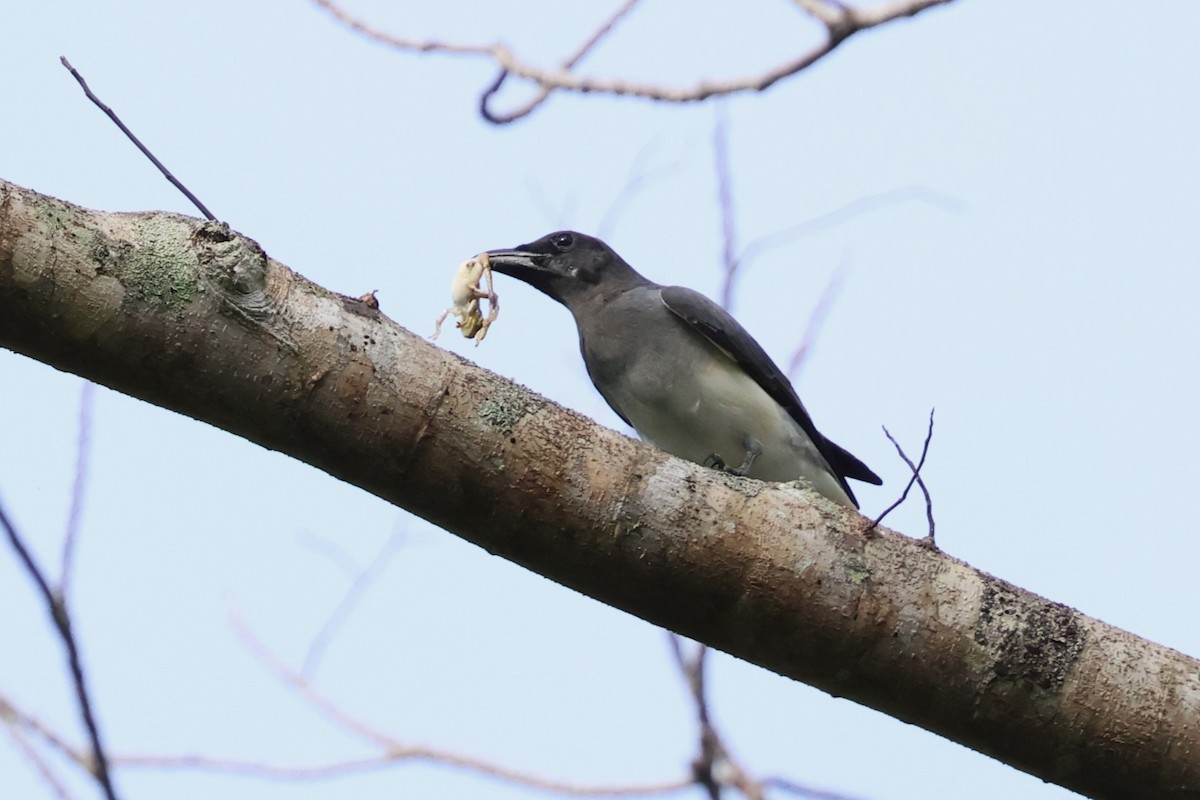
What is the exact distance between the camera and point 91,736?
8.52 feet

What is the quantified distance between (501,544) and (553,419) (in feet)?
1.05

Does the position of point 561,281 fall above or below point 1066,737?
above

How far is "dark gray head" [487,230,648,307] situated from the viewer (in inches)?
294

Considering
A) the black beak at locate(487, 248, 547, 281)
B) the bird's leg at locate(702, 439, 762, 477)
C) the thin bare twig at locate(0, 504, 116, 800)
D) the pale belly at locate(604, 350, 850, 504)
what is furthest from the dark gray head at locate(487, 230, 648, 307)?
the thin bare twig at locate(0, 504, 116, 800)

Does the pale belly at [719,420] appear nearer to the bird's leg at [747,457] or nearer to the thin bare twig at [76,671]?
the bird's leg at [747,457]

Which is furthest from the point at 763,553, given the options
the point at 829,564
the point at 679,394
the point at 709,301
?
the point at 709,301

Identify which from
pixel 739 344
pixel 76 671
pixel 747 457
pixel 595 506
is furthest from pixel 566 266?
pixel 76 671

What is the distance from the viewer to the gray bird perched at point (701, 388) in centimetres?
652

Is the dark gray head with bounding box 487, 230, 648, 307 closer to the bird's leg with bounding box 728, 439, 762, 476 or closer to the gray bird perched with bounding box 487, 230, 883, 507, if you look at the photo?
the gray bird perched with bounding box 487, 230, 883, 507

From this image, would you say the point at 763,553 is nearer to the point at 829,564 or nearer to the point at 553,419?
the point at 829,564

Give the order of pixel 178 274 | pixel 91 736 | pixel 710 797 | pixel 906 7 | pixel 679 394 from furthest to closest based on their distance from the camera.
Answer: pixel 679 394, pixel 710 797, pixel 906 7, pixel 178 274, pixel 91 736

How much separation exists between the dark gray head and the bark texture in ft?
13.9

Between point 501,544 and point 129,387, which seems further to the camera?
point 501,544

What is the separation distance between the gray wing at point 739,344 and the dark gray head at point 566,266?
2.01 ft
